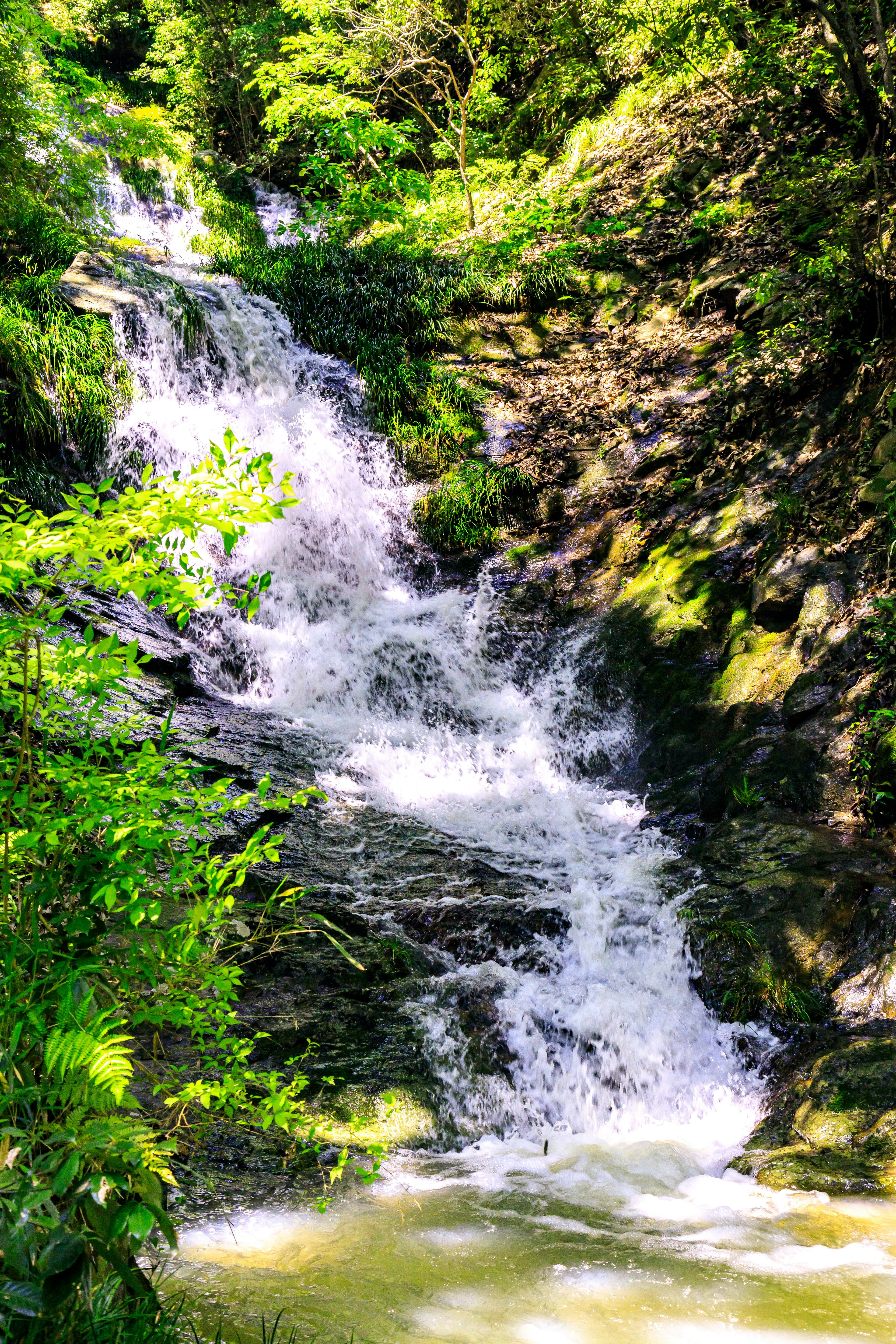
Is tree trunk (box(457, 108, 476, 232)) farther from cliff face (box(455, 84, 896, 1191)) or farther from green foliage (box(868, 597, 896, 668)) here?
green foliage (box(868, 597, 896, 668))

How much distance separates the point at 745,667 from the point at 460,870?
2.64 metres

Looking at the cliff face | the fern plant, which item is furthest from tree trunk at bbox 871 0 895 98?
the fern plant

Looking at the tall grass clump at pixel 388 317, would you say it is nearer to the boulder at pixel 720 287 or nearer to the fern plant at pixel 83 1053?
the boulder at pixel 720 287

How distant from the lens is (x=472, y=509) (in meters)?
9.27

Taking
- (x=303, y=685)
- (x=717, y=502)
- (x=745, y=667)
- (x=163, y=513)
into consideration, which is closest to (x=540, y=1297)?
(x=163, y=513)

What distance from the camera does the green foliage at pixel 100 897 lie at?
54.5 inches

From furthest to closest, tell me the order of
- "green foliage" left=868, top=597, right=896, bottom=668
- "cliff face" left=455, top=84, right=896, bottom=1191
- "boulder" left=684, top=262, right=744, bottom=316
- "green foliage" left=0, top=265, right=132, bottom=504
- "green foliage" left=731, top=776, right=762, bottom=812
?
"boulder" left=684, top=262, right=744, bottom=316
"green foliage" left=0, top=265, right=132, bottom=504
"green foliage" left=731, top=776, right=762, bottom=812
"green foliage" left=868, top=597, right=896, bottom=668
"cliff face" left=455, top=84, right=896, bottom=1191

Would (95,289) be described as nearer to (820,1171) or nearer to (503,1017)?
(503,1017)

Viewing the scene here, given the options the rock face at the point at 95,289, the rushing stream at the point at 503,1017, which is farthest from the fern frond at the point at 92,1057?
the rock face at the point at 95,289

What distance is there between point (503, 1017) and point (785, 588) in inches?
148

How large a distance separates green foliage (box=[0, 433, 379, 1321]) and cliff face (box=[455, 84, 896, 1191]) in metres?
2.62

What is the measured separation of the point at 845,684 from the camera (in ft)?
17.8

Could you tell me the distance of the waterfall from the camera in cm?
399

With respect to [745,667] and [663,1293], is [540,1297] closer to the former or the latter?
[663,1293]
